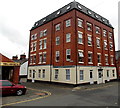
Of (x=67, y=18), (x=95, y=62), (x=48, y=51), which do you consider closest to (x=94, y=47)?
(x=95, y=62)

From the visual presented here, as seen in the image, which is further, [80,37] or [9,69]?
[80,37]

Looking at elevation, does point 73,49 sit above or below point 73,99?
above

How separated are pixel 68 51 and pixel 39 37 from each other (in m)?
9.88

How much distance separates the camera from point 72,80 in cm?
1747

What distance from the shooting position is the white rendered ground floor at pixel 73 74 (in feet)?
58.3

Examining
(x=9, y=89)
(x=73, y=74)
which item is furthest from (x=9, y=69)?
(x=73, y=74)

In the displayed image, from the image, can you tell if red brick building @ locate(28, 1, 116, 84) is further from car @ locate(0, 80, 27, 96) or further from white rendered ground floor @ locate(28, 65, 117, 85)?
car @ locate(0, 80, 27, 96)

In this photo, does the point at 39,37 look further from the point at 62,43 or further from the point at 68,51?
the point at 68,51

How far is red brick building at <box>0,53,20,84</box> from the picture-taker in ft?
48.2

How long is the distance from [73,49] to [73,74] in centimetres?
401

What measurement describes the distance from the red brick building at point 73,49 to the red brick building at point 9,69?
7043mm

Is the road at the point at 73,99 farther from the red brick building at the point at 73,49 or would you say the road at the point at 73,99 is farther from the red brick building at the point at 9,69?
the red brick building at the point at 73,49

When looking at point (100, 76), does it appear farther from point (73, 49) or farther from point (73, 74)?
point (73, 49)

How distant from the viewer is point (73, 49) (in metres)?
18.3
